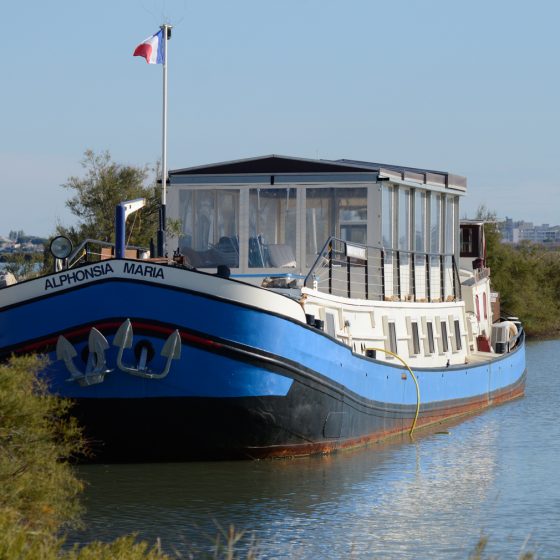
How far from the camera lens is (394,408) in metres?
18.9

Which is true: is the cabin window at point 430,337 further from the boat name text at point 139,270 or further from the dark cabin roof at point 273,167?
the boat name text at point 139,270

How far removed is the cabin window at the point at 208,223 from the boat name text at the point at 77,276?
4.42 meters

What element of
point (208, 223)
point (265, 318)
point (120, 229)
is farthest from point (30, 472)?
point (208, 223)

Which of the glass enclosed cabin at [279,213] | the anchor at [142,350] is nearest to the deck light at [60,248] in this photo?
the anchor at [142,350]

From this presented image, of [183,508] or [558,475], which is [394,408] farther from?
[183,508]

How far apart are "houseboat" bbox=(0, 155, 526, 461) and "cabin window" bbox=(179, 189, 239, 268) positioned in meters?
0.03

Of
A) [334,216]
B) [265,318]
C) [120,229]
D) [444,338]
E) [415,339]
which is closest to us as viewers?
[265,318]

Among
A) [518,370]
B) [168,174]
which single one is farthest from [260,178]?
[518,370]

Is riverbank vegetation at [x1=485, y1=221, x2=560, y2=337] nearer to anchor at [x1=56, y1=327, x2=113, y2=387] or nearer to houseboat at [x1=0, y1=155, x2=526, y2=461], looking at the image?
houseboat at [x1=0, y1=155, x2=526, y2=461]

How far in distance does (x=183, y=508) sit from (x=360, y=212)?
6785 mm

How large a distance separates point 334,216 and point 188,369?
4987 millimetres

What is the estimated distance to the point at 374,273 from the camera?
19.5 meters

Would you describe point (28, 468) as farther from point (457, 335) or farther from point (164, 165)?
point (457, 335)

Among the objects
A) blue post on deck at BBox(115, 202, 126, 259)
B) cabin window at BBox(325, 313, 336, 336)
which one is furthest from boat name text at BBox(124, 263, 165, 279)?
cabin window at BBox(325, 313, 336, 336)
